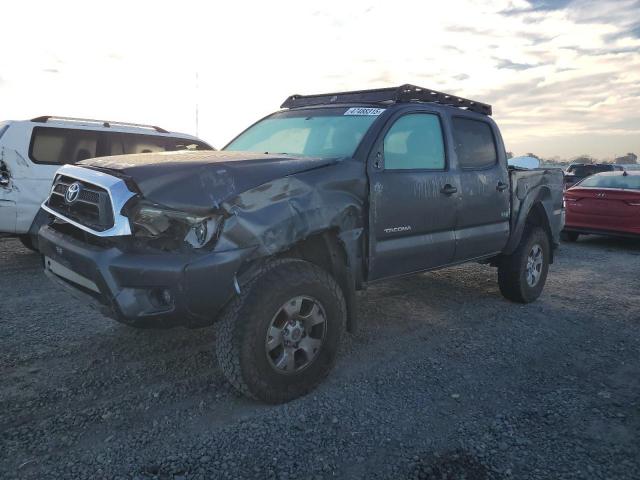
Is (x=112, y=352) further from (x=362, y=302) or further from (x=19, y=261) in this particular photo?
(x=19, y=261)

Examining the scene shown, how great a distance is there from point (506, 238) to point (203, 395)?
11.1ft

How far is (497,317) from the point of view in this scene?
4.99 m

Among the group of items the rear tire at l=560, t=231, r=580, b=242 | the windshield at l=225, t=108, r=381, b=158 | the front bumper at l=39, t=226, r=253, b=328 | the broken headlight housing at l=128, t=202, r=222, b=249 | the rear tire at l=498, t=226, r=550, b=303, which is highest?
the windshield at l=225, t=108, r=381, b=158

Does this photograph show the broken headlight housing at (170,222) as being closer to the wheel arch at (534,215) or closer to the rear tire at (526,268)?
the wheel arch at (534,215)

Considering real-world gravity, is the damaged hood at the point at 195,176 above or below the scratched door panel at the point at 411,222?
above

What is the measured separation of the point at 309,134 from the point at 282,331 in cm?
177

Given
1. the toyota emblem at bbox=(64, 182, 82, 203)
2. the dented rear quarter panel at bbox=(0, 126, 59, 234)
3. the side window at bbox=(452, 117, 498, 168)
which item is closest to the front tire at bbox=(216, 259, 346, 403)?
the toyota emblem at bbox=(64, 182, 82, 203)

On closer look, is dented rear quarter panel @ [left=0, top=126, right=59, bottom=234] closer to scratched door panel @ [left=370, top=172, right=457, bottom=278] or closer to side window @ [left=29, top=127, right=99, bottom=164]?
side window @ [left=29, top=127, right=99, bottom=164]

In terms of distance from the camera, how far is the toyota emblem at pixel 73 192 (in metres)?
3.06

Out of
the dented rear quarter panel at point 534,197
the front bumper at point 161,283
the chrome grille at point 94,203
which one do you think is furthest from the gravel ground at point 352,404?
the chrome grille at point 94,203

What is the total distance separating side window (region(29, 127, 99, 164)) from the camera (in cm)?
662

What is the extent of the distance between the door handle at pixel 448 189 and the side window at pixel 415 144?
171 millimetres

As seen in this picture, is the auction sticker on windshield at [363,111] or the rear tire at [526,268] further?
the rear tire at [526,268]

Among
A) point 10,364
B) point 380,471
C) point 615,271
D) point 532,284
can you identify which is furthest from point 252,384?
point 615,271
